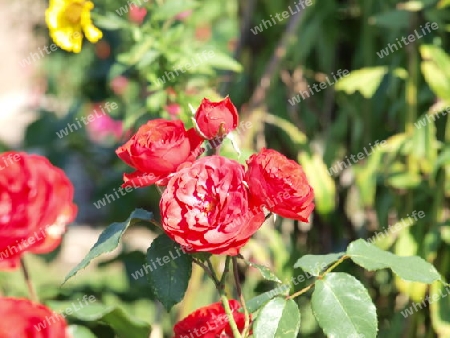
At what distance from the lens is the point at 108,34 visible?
286 cm

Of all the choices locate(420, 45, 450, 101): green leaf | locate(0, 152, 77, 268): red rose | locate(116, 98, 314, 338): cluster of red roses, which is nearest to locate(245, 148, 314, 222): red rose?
locate(116, 98, 314, 338): cluster of red roses

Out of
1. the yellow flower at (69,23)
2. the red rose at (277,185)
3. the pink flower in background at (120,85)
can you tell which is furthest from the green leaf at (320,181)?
the pink flower in background at (120,85)

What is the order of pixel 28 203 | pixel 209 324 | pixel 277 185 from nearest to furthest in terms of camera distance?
pixel 277 185 → pixel 209 324 → pixel 28 203

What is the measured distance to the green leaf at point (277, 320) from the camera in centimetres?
81

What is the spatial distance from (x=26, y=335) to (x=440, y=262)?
893mm

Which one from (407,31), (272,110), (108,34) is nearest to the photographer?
(407,31)

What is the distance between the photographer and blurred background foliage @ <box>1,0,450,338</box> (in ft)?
4.85

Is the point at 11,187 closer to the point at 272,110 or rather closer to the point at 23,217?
the point at 23,217

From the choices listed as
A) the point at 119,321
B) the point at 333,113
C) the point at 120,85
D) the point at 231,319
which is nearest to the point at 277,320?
the point at 231,319

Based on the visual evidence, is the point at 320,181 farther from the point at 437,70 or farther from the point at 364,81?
the point at 437,70

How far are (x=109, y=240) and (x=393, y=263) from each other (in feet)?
0.99

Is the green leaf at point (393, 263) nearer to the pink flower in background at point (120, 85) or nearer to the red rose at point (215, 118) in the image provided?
the red rose at point (215, 118)

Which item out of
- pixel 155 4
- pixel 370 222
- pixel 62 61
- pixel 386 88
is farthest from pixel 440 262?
pixel 62 61

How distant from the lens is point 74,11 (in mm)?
1294
